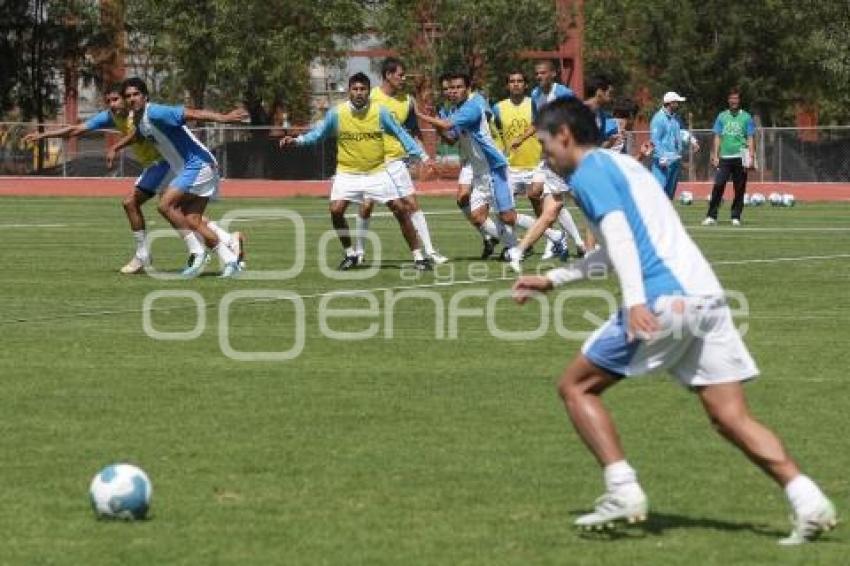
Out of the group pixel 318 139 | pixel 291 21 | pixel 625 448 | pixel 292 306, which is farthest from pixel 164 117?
pixel 291 21

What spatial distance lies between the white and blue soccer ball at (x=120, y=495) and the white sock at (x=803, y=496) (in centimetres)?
266

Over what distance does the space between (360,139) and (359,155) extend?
7.3 inches

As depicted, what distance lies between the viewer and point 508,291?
761 inches

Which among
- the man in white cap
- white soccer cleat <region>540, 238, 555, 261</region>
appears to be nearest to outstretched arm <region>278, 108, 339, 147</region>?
white soccer cleat <region>540, 238, 555, 261</region>

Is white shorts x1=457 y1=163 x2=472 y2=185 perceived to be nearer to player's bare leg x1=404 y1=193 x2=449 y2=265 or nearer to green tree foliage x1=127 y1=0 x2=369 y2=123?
player's bare leg x1=404 y1=193 x2=449 y2=265

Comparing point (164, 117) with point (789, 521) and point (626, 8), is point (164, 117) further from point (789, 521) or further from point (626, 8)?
point (626, 8)

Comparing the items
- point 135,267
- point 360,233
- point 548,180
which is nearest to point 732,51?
point 548,180

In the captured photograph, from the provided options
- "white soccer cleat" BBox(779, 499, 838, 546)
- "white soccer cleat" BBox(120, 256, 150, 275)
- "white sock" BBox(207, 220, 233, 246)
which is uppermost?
"white soccer cleat" BBox(779, 499, 838, 546)

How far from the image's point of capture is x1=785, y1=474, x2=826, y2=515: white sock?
25.3 feet

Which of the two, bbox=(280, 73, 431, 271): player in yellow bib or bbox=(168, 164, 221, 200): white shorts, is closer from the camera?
bbox=(168, 164, 221, 200): white shorts

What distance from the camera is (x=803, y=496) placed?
7762 mm

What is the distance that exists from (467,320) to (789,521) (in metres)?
8.58

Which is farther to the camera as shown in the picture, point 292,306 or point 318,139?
point 318,139

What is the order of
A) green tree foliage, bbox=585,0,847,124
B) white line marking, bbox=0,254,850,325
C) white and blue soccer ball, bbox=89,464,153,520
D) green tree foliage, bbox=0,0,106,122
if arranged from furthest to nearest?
1. green tree foliage, bbox=585,0,847,124
2. green tree foliage, bbox=0,0,106,122
3. white line marking, bbox=0,254,850,325
4. white and blue soccer ball, bbox=89,464,153,520
